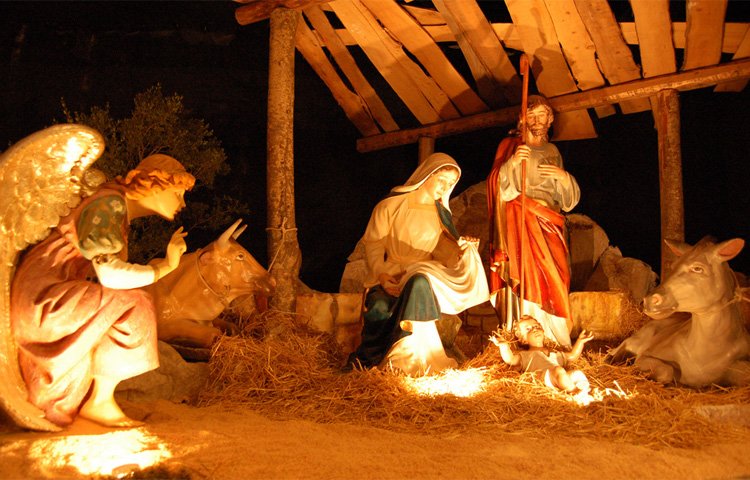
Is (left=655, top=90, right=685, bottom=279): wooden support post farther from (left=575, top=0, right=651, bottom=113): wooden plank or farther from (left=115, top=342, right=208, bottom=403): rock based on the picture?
(left=115, top=342, right=208, bottom=403): rock

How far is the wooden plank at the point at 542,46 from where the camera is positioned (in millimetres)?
6797

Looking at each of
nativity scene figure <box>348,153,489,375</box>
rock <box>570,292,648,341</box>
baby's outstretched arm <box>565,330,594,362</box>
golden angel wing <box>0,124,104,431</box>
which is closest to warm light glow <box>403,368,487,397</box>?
nativity scene figure <box>348,153,489,375</box>

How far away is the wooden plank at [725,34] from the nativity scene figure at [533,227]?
109 cm

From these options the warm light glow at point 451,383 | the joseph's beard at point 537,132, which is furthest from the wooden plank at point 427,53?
the warm light glow at point 451,383

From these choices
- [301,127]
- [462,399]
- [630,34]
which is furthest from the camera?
[301,127]

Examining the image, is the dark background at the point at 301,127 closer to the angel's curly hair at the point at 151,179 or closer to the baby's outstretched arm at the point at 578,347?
the baby's outstretched arm at the point at 578,347

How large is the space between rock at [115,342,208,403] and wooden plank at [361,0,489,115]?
3.99m

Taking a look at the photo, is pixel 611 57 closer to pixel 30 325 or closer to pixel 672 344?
pixel 672 344

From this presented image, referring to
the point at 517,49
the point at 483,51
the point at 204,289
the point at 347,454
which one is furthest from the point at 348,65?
the point at 347,454

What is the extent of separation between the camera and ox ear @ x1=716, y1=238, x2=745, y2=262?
5.11m

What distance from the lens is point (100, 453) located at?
3590 millimetres

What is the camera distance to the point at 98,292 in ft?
13.1

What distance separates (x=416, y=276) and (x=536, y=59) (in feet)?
9.40

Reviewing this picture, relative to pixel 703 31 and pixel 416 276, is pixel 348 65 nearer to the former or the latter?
pixel 416 276
